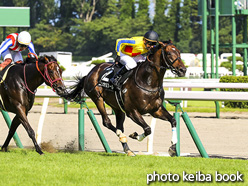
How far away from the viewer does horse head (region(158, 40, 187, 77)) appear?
6.03 m

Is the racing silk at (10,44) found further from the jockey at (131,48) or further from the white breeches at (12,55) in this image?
the jockey at (131,48)

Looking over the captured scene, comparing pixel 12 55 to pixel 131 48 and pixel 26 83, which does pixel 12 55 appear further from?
pixel 131 48

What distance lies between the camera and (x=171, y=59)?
6.15 m

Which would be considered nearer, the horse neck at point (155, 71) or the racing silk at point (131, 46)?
the horse neck at point (155, 71)

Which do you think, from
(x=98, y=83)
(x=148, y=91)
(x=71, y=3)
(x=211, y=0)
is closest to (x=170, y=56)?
(x=148, y=91)

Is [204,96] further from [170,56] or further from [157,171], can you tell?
[157,171]

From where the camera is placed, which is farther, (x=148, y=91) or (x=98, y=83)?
(x=98, y=83)

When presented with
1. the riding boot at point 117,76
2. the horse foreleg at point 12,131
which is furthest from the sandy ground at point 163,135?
the riding boot at point 117,76

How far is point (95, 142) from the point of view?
7945mm

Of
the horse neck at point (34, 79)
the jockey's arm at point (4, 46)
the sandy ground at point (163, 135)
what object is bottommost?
the sandy ground at point (163, 135)

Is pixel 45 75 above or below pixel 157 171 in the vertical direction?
above

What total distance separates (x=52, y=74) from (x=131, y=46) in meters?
1.08

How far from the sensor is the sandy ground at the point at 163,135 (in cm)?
734

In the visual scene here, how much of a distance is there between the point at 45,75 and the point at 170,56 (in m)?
1.45
